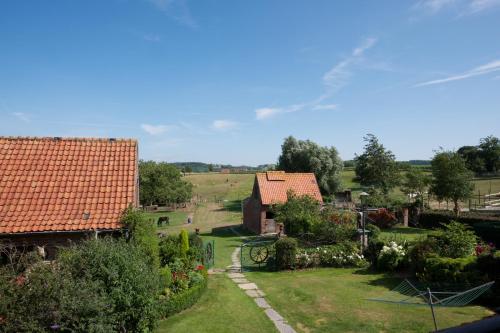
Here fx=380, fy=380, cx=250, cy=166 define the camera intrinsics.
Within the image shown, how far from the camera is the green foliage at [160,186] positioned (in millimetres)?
58094

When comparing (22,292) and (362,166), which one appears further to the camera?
(362,166)

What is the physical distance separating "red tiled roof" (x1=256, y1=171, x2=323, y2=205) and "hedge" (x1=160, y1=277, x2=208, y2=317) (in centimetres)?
2061

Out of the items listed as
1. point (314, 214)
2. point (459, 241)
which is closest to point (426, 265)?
point (459, 241)

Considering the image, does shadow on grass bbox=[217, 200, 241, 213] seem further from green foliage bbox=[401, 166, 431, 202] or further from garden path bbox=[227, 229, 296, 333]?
garden path bbox=[227, 229, 296, 333]

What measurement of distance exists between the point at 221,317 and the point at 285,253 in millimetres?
7817

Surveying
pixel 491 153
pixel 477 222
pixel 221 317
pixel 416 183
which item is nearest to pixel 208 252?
pixel 221 317

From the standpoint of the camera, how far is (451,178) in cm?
3538

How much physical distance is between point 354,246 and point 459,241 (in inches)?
222

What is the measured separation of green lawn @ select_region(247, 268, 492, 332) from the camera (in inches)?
465

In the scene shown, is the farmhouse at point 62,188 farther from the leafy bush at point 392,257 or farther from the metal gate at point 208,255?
the leafy bush at point 392,257

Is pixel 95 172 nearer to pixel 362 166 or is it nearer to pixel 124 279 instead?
pixel 124 279

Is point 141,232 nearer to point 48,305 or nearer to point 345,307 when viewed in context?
point 48,305

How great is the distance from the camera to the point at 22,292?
9.55m

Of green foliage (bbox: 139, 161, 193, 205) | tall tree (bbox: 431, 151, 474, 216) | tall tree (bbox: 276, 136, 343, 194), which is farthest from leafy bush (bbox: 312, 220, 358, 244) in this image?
green foliage (bbox: 139, 161, 193, 205)
